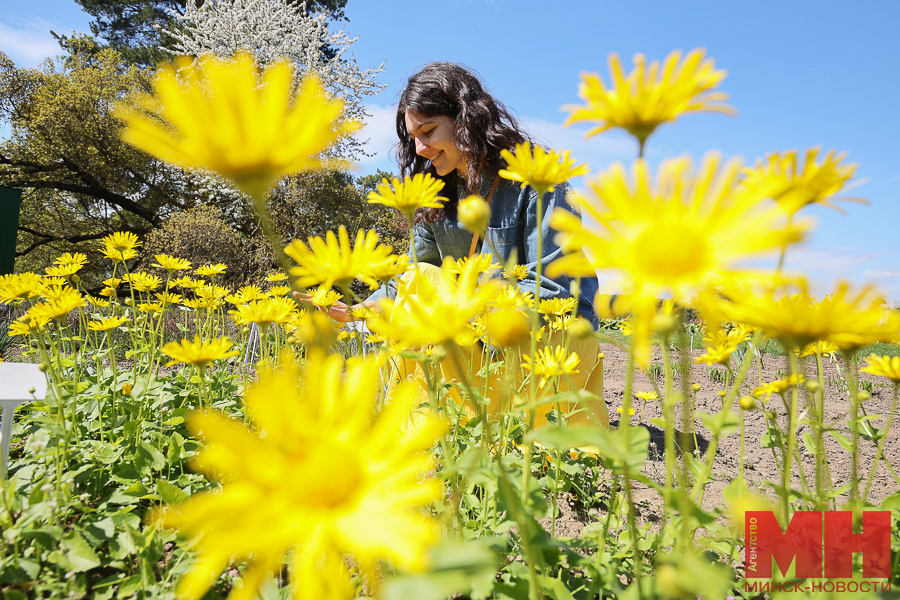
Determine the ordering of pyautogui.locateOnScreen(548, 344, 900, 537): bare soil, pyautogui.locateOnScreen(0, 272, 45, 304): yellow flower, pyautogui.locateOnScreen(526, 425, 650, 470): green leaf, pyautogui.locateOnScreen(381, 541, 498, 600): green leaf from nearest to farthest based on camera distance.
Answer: pyautogui.locateOnScreen(381, 541, 498, 600): green leaf → pyautogui.locateOnScreen(526, 425, 650, 470): green leaf → pyautogui.locateOnScreen(0, 272, 45, 304): yellow flower → pyautogui.locateOnScreen(548, 344, 900, 537): bare soil

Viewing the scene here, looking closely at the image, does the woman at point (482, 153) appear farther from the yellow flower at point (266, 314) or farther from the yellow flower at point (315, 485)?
the yellow flower at point (315, 485)

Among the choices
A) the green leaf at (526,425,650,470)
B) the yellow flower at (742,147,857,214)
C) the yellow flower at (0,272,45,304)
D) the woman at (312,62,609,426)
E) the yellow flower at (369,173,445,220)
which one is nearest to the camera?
the green leaf at (526,425,650,470)

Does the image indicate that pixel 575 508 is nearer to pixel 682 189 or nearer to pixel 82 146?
pixel 682 189

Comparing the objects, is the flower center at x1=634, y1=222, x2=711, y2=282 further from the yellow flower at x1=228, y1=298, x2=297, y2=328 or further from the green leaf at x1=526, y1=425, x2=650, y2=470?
the yellow flower at x1=228, y1=298, x2=297, y2=328

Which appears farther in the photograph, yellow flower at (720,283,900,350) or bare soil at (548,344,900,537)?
bare soil at (548,344,900,537)

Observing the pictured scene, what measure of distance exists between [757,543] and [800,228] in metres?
0.61

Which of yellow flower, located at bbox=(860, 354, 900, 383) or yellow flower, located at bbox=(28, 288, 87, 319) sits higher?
yellow flower, located at bbox=(28, 288, 87, 319)

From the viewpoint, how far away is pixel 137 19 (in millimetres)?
13094

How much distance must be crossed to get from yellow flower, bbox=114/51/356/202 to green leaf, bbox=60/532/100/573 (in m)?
0.79

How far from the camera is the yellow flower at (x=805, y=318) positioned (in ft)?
1.69

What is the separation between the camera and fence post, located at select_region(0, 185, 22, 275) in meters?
8.69

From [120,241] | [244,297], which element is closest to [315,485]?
[244,297]

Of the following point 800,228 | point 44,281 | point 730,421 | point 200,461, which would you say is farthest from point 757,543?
point 44,281

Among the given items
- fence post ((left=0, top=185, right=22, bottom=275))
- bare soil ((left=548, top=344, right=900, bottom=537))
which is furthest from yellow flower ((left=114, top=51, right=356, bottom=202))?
fence post ((left=0, top=185, right=22, bottom=275))
